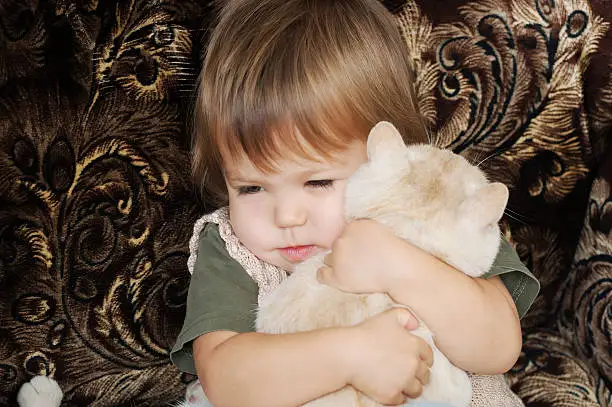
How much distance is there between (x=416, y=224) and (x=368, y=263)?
3.6 inches

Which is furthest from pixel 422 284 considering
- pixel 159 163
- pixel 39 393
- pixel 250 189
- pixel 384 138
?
pixel 39 393

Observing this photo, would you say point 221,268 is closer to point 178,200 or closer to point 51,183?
point 178,200

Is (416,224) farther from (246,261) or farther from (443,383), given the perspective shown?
(246,261)

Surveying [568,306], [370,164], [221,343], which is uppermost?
[370,164]

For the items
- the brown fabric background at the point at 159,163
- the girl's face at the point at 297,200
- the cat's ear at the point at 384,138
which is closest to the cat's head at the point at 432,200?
the cat's ear at the point at 384,138

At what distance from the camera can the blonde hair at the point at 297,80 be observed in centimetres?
116

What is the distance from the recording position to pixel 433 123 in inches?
57.5

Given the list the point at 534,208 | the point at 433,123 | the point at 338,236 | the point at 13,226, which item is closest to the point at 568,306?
the point at 534,208

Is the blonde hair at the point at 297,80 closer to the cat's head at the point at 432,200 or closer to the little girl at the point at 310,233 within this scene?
the little girl at the point at 310,233

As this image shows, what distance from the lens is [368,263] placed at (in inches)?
39.9

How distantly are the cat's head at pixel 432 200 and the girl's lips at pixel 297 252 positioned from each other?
16 centimetres

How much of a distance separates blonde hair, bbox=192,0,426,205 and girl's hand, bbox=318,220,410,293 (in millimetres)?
201

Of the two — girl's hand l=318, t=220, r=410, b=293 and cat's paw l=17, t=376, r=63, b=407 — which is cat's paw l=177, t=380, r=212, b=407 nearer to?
cat's paw l=17, t=376, r=63, b=407

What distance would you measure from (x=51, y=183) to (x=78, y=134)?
0.34ft
